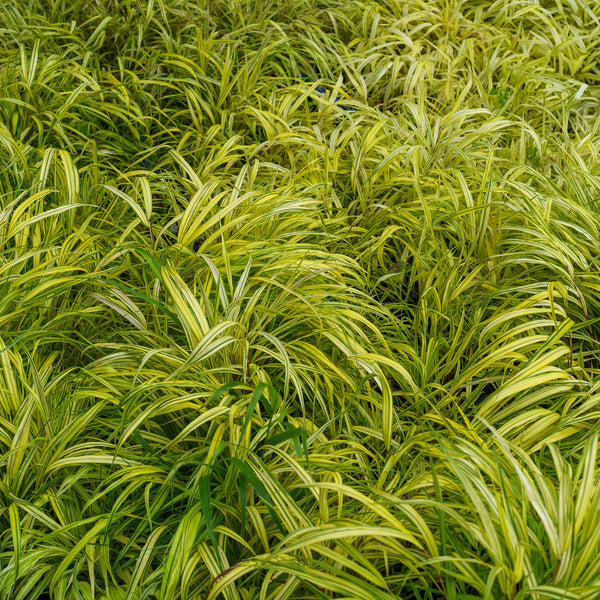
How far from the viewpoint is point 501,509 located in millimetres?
969

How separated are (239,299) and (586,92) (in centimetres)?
240

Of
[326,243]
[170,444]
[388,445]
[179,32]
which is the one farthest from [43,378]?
[179,32]

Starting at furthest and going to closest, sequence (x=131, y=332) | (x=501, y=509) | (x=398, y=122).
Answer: (x=398, y=122)
(x=131, y=332)
(x=501, y=509)

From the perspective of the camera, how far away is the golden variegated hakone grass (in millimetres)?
1100

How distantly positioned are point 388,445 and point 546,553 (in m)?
0.43

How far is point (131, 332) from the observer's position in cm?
147

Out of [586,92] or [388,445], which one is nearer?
[388,445]

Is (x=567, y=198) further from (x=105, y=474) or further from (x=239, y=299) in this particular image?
(x=105, y=474)

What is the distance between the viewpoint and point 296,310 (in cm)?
155

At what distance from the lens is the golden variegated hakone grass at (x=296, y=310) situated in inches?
43.3

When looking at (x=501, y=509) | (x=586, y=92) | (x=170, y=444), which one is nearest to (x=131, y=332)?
(x=170, y=444)

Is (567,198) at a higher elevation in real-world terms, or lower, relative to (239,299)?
higher

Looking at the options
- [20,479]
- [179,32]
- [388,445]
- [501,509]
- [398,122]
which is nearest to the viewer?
[501,509]

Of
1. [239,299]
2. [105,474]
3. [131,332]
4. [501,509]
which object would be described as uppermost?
[501,509]
